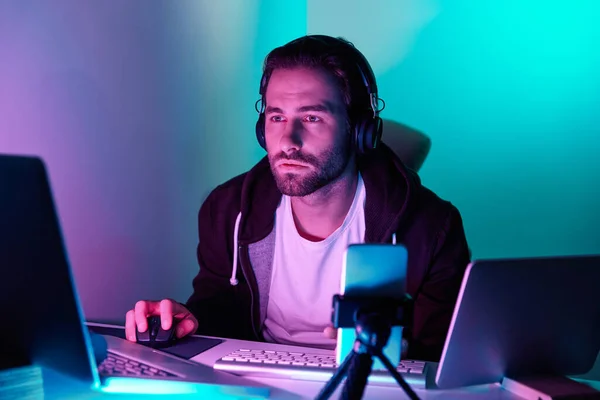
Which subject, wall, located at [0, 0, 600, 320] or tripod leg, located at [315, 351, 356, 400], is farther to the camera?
wall, located at [0, 0, 600, 320]

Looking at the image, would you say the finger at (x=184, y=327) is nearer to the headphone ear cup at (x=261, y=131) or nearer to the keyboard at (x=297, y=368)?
the keyboard at (x=297, y=368)

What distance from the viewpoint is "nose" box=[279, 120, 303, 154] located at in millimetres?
1542

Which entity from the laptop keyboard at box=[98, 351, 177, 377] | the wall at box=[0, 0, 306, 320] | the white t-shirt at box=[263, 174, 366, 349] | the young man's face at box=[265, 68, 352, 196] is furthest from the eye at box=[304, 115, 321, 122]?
the laptop keyboard at box=[98, 351, 177, 377]

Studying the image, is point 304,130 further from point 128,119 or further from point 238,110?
point 238,110

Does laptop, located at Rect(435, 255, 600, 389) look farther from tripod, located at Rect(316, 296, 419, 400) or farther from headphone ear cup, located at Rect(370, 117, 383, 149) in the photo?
headphone ear cup, located at Rect(370, 117, 383, 149)

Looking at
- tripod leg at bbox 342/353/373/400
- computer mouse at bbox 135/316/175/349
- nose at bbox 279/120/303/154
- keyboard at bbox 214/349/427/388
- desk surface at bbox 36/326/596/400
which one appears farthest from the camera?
nose at bbox 279/120/303/154

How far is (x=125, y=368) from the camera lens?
3.00 ft

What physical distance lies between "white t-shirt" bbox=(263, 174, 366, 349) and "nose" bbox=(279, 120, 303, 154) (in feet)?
0.73

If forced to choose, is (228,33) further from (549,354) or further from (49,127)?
(549,354)

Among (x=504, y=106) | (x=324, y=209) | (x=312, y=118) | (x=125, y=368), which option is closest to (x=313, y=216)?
(x=324, y=209)

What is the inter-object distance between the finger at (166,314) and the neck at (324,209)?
555 mm

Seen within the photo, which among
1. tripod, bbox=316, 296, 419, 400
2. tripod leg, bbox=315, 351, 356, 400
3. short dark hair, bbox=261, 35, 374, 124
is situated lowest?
tripod leg, bbox=315, 351, 356, 400

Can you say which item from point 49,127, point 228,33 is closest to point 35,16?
point 49,127

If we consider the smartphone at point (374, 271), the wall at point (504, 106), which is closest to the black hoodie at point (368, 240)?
the smartphone at point (374, 271)
